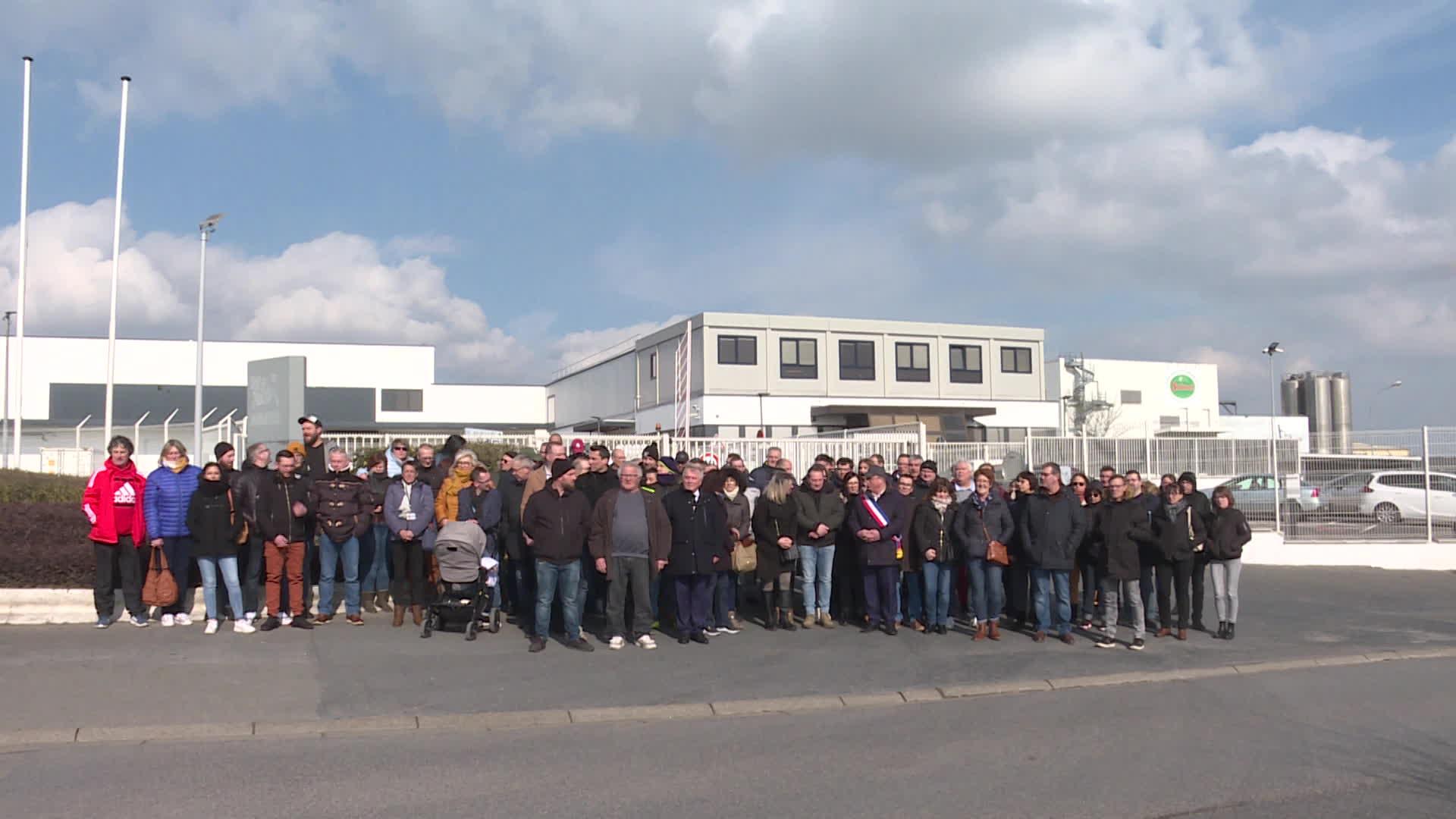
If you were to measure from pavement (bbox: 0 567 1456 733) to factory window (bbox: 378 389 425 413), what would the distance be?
59.4 metres

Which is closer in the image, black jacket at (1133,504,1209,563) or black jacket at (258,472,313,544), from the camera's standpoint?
black jacket at (258,472,313,544)

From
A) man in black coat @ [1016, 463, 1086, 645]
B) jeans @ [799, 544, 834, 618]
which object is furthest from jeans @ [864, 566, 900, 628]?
man in black coat @ [1016, 463, 1086, 645]

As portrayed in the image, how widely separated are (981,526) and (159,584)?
823 cm

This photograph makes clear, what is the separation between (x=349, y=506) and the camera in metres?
11.2

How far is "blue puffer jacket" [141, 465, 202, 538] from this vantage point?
1081 cm

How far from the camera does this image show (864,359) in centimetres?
4756

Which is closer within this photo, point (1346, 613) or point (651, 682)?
point (651, 682)

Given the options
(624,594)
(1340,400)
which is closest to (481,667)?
(624,594)

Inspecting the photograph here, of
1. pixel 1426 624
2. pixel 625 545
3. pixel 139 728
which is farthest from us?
pixel 1426 624

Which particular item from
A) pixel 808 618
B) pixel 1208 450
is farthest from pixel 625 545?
pixel 1208 450

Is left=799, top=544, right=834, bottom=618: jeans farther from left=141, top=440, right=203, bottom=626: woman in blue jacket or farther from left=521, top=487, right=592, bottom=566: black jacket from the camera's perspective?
left=141, top=440, right=203, bottom=626: woman in blue jacket

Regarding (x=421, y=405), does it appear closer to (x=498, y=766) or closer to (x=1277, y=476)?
(x=1277, y=476)

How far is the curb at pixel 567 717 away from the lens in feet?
24.6

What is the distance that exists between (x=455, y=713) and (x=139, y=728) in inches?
82.2
